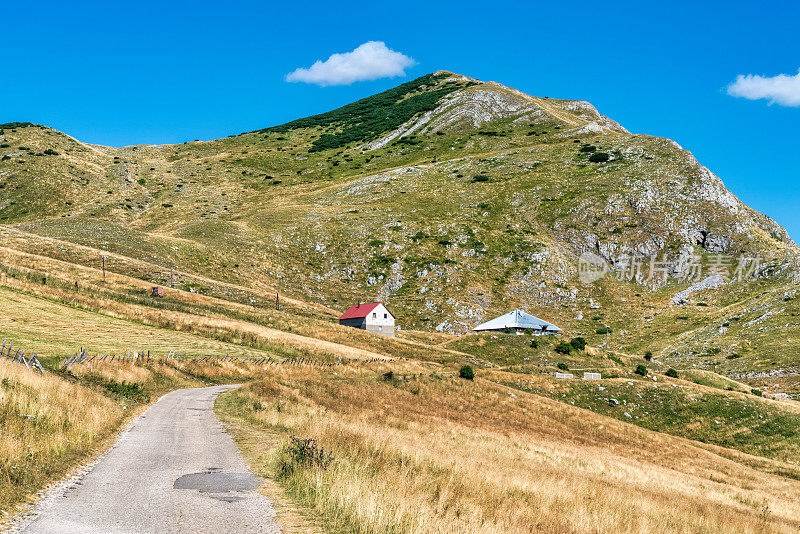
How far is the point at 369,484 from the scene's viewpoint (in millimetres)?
→ 9727

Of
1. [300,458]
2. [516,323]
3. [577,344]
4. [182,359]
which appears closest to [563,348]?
[577,344]

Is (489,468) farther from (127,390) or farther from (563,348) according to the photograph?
(563,348)

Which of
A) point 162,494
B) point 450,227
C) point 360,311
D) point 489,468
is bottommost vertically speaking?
point 489,468

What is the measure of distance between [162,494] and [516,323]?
73.6 metres

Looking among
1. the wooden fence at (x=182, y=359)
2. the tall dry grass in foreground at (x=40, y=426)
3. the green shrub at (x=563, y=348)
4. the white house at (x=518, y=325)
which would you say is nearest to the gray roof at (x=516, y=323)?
the white house at (x=518, y=325)

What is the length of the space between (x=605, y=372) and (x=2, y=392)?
195 ft

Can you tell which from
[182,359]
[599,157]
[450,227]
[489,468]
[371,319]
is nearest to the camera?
[489,468]

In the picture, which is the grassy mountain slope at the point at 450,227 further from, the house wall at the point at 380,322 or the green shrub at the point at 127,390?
the green shrub at the point at 127,390

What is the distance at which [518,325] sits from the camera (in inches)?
3081

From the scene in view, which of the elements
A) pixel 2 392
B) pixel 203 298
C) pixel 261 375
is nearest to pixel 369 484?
pixel 2 392

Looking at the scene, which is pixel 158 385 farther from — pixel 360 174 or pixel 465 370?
pixel 360 174

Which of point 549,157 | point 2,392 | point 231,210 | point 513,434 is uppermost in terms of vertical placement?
point 549,157

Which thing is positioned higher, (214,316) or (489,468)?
(214,316)

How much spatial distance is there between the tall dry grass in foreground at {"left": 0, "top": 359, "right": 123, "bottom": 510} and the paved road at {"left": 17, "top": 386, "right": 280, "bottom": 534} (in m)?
0.64
